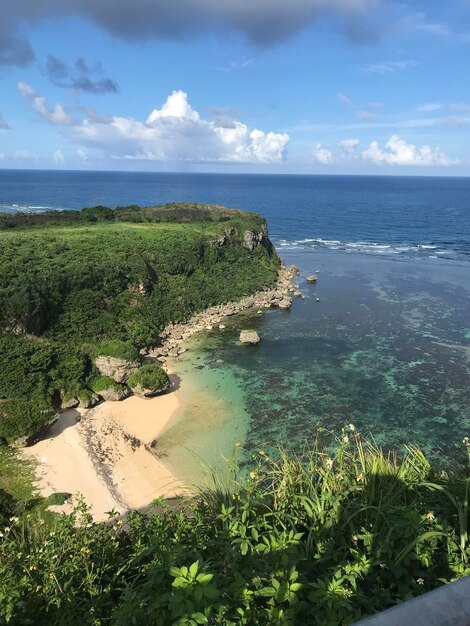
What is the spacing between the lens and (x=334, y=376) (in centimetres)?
3297

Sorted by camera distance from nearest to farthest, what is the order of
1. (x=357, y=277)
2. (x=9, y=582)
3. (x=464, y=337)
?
(x=9, y=582)
(x=464, y=337)
(x=357, y=277)

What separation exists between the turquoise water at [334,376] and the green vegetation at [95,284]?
267 inches

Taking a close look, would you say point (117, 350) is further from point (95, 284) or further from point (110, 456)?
point (95, 284)

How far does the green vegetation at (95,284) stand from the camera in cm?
2838

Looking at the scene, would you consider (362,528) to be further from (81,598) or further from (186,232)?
(186,232)

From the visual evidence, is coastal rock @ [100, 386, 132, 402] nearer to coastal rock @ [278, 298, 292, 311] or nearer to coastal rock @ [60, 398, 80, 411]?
coastal rock @ [60, 398, 80, 411]

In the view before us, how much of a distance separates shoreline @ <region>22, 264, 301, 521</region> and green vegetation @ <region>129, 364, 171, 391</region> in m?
0.92

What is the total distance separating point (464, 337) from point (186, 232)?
3697 cm

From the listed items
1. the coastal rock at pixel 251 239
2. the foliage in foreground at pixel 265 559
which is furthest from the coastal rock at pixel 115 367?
the coastal rock at pixel 251 239

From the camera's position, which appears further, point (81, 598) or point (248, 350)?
point (248, 350)

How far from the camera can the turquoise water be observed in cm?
2566

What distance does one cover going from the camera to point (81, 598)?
561cm

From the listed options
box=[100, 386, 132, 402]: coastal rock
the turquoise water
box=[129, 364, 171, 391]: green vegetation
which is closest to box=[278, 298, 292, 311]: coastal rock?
the turquoise water

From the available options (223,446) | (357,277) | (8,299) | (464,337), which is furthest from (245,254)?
(223,446)
